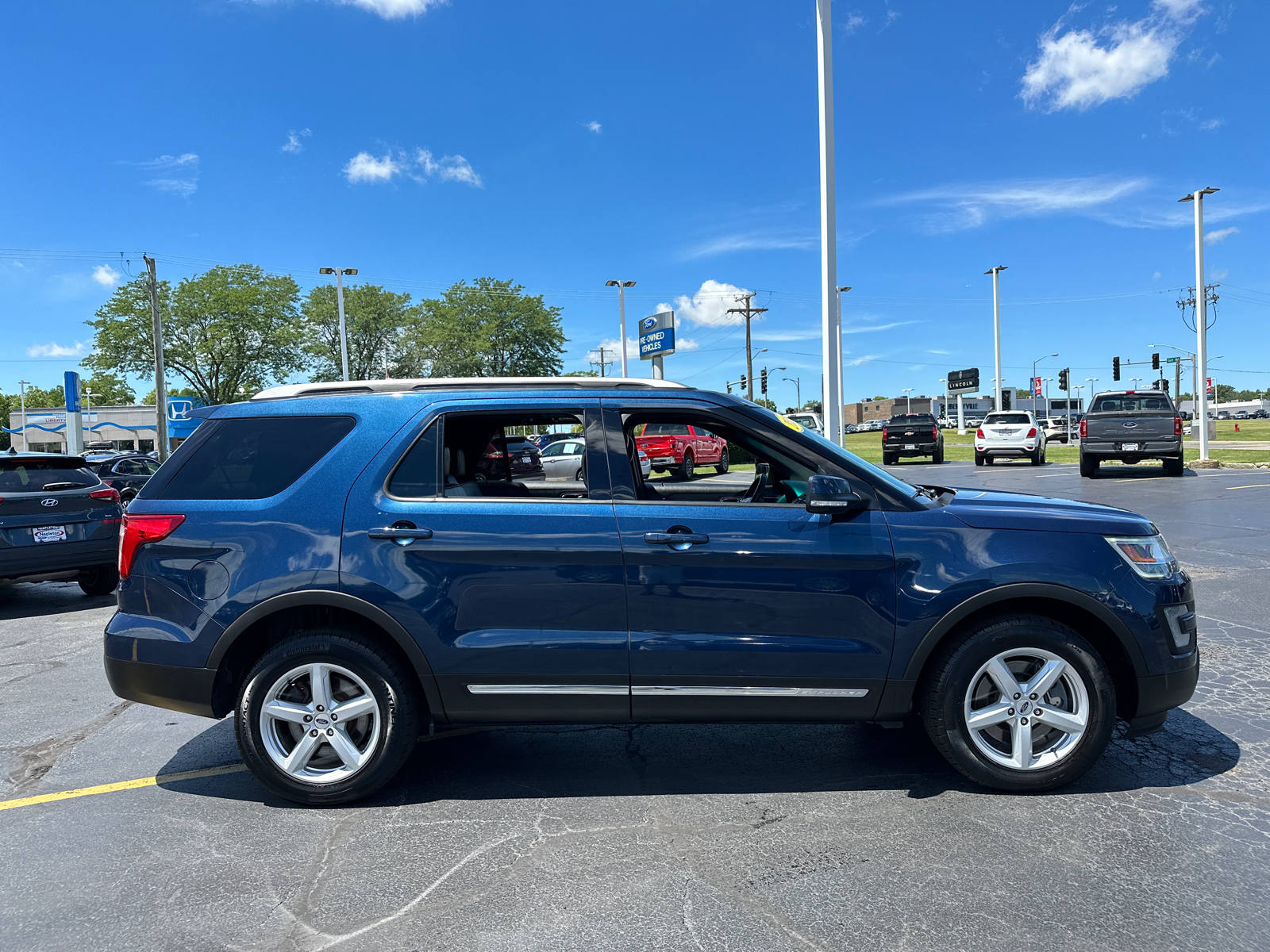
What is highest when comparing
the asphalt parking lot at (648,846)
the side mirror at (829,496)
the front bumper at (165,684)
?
the side mirror at (829,496)

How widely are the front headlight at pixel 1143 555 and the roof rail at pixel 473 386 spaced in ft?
6.32

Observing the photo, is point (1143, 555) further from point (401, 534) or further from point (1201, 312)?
point (1201, 312)

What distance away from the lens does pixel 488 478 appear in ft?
14.2

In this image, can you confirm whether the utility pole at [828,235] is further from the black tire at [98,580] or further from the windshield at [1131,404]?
the black tire at [98,580]

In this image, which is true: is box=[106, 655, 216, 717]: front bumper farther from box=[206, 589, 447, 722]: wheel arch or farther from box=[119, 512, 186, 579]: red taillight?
box=[119, 512, 186, 579]: red taillight

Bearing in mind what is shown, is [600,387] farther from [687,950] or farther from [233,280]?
[233,280]

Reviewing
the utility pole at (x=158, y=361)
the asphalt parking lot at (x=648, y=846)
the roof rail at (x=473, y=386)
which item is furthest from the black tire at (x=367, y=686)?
the utility pole at (x=158, y=361)

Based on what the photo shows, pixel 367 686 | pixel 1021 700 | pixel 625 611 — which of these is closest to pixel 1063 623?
pixel 1021 700

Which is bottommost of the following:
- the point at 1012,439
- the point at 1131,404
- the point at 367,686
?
the point at 367,686

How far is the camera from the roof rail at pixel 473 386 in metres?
3.81

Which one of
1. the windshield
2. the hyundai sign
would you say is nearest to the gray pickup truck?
the windshield

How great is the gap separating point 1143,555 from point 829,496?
137 centimetres

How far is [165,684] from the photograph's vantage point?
3680 mm

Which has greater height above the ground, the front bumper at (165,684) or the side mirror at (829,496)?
the side mirror at (829,496)
